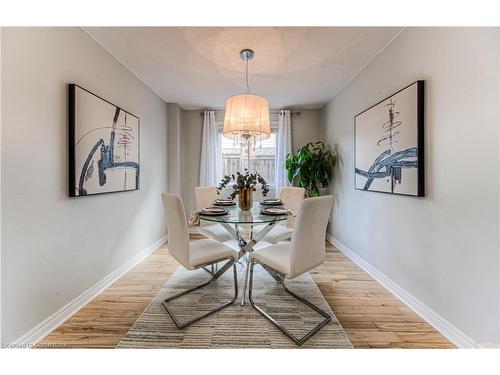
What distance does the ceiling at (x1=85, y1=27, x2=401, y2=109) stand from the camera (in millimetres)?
1918

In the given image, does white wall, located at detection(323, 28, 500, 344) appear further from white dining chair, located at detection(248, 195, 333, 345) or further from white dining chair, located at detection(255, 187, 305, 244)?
white dining chair, located at detection(255, 187, 305, 244)

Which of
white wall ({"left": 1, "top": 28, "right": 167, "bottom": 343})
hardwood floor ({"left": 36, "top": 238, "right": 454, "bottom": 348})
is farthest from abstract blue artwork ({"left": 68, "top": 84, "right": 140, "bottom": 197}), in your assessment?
hardwood floor ({"left": 36, "top": 238, "right": 454, "bottom": 348})

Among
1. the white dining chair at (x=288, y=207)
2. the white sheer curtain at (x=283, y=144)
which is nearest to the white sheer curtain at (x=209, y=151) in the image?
the white sheer curtain at (x=283, y=144)

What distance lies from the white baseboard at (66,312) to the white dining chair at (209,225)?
1011 mm

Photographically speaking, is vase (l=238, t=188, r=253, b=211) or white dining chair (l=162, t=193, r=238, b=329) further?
vase (l=238, t=188, r=253, b=211)

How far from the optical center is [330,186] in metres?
3.79

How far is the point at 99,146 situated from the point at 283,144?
2990 mm

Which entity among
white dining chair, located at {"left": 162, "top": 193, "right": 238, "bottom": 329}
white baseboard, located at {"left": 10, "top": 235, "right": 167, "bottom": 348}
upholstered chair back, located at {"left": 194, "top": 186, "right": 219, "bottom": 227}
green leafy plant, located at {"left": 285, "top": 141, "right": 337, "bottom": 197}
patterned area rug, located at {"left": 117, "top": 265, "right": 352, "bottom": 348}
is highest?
green leafy plant, located at {"left": 285, "top": 141, "right": 337, "bottom": 197}

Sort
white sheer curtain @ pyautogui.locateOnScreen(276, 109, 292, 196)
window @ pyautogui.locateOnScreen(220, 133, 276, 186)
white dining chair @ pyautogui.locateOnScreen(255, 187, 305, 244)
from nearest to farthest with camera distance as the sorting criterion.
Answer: white dining chair @ pyautogui.locateOnScreen(255, 187, 305, 244), white sheer curtain @ pyautogui.locateOnScreen(276, 109, 292, 196), window @ pyautogui.locateOnScreen(220, 133, 276, 186)

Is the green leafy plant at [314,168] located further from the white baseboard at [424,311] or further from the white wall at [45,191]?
the white wall at [45,191]

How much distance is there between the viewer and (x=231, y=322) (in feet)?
5.43

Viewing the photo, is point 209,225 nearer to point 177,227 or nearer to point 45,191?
point 177,227

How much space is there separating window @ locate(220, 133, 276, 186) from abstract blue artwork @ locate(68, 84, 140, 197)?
188 centimetres
